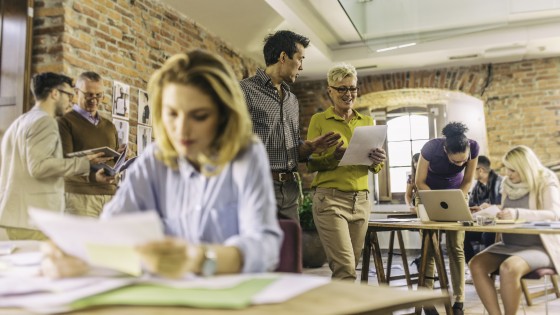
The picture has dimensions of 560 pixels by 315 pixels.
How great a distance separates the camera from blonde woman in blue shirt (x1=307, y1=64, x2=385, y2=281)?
107 inches

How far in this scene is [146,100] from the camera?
15.5 feet

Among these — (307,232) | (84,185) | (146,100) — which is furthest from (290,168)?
(307,232)

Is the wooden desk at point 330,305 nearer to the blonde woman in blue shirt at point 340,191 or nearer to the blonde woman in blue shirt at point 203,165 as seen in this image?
the blonde woman in blue shirt at point 203,165

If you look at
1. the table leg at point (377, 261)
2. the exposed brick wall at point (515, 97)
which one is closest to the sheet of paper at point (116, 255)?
the table leg at point (377, 261)

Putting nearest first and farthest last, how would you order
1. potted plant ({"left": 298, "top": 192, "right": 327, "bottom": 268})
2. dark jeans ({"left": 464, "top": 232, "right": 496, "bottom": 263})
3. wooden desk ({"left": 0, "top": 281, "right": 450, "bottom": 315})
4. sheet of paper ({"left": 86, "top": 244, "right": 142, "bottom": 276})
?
wooden desk ({"left": 0, "top": 281, "right": 450, "bottom": 315})
sheet of paper ({"left": 86, "top": 244, "right": 142, "bottom": 276})
dark jeans ({"left": 464, "top": 232, "right": 496, "bottom": 263})
potted plant ({"left": 298, "top": 192, "right": 327, "bottom": 268})

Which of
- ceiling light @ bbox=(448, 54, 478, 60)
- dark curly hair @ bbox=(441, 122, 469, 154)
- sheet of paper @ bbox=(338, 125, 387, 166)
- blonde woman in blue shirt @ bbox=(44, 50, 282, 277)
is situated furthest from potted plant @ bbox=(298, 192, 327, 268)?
blonde woman in blue shirt @ bbox=(44, 50, 282, 277)

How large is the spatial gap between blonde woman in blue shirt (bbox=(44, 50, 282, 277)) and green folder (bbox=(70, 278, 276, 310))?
217 mm

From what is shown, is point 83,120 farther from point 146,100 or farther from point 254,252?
point 254,252

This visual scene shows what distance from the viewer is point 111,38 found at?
4.20 meters

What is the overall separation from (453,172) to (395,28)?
2337mm

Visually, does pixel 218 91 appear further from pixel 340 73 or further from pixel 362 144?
pixel 340 73

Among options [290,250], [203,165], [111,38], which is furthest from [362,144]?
[111,38]

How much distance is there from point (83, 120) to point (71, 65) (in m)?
0.66

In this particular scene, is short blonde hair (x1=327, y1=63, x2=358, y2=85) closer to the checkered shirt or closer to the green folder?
the checkered shirt
